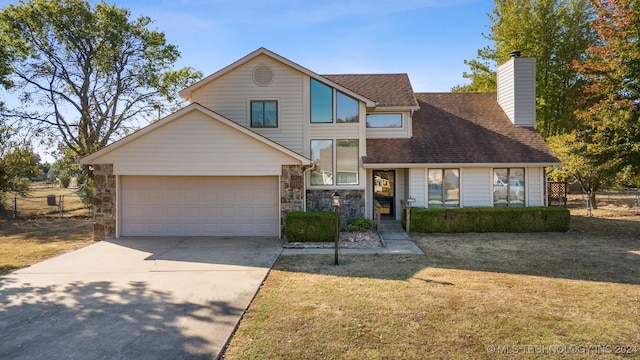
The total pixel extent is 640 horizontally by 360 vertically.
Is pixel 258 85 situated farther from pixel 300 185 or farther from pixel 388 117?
pixel 388 117

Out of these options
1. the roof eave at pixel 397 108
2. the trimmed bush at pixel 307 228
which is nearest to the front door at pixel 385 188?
the roof eave at pixel 397 108

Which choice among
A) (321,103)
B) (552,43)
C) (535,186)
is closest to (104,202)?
(321,103)

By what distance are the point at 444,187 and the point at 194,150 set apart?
30.5 ft

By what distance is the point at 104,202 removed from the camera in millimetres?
10680

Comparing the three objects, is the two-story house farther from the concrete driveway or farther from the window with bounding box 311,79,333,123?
the concrete driveway

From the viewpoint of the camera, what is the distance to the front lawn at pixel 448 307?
3934 millimetres

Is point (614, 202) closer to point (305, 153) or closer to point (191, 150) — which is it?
point (305, 153)

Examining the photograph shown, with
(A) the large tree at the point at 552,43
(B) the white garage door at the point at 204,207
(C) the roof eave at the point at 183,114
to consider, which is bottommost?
(B) the white garage door at the point at 204,207

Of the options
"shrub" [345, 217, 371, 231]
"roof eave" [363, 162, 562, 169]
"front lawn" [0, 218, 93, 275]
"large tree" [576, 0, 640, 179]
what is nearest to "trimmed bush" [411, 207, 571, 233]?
"shrub" [345, 217, 371, 231]

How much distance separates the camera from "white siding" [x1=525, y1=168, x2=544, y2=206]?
13.1 meters

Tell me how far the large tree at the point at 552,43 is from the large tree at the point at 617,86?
1180 centimetres

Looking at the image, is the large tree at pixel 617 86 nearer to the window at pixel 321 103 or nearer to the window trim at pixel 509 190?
the window trim at pixel 509 190

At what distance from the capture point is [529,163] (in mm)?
12695

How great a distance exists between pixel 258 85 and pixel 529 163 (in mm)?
10609
